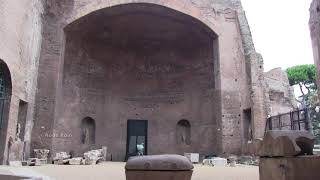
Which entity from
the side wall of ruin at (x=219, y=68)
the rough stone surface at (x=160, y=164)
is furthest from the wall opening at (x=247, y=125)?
the rough stone surface at (x=160, y=164)

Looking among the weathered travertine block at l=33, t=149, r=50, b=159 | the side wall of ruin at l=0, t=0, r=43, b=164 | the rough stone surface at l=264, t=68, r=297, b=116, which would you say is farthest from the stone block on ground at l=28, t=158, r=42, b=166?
the rough stone surface at l=264, t=68, r=297, b=116

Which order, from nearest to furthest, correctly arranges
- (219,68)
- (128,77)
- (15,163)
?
1. (15,163)
2. (219,68)
3. (128,77)

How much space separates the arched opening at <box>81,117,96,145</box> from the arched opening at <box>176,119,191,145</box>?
15.3 ft

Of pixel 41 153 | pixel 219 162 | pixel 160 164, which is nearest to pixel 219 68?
pixel 219 162

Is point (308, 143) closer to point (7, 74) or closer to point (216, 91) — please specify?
point (7, 74)

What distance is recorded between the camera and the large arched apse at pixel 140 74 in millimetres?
16375

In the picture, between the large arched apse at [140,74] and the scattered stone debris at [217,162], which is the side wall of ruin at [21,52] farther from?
the scattered stone debris at [217,162]

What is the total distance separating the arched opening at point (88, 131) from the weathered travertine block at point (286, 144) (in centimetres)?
1358

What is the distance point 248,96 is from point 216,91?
1.55 m

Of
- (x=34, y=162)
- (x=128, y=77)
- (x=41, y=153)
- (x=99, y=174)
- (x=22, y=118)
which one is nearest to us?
(x=99, y=174)

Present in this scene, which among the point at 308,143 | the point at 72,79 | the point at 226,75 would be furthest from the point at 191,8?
the point at 308,143

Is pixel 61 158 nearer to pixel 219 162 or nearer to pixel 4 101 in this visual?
pixel 4 101

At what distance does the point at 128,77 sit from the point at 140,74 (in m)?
0.73

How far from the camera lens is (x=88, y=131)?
1739 cm
